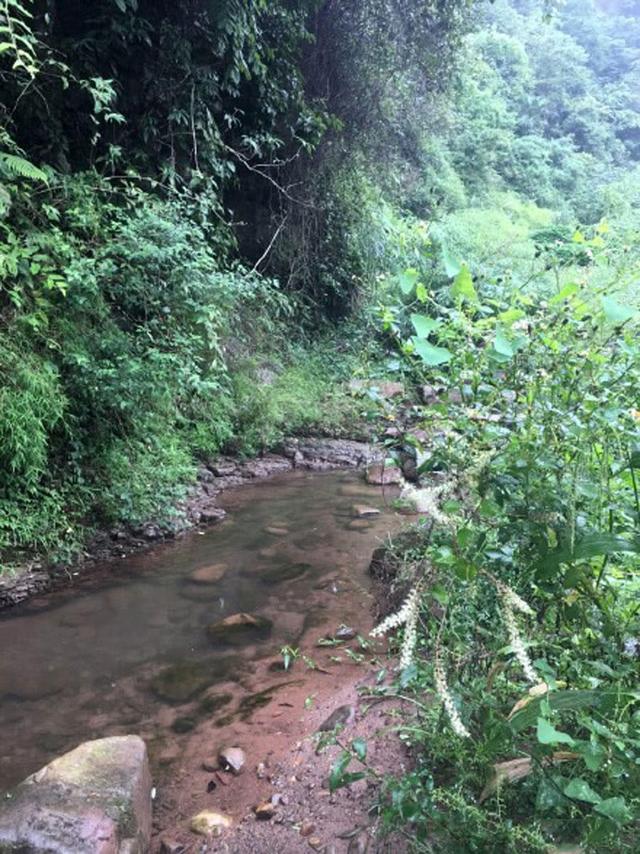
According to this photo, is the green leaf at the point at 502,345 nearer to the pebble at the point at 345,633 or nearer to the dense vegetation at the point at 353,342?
the dense vegetation at the point at 353,342

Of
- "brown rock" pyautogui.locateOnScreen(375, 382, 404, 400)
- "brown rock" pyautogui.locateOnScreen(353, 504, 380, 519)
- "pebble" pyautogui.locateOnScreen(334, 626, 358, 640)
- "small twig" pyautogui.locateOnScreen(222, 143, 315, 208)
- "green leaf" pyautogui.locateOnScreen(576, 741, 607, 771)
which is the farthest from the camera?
"small twig" pyautogui.locateOnScreen(222, 143, 315, 208)

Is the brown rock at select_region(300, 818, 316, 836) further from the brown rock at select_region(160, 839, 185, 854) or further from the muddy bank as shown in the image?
the muddy bank

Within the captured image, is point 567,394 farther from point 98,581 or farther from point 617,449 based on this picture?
point 98,581

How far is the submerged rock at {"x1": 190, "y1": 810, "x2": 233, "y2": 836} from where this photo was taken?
2236 mm

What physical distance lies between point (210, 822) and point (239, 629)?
59.1 inches

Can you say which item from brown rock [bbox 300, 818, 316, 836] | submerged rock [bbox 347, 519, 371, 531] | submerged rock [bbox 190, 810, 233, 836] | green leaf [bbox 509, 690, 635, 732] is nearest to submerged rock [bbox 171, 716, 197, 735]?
submerged rock [bbox 190, 810, 233, 836]

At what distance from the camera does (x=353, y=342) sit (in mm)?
9781

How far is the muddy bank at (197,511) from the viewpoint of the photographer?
414 cm

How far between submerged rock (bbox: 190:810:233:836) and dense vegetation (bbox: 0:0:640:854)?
0.51 metres

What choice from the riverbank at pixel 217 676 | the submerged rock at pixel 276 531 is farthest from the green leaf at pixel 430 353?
the submerged rock at pixel 276 531

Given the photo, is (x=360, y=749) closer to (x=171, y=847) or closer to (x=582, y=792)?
(x=582, y=792)

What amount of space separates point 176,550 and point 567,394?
4.09 m

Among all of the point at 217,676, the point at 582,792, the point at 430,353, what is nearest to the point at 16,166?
the point at 217,676

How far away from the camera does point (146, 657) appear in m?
3.51
